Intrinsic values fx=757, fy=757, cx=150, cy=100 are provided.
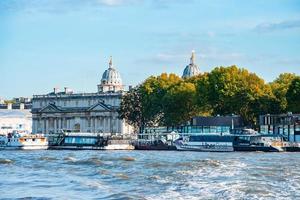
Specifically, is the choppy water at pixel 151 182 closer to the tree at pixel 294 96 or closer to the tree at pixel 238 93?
the tree at pixel 294 96

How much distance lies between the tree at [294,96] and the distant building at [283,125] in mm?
3922

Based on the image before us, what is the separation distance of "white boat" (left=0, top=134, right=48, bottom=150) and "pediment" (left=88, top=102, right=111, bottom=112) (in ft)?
A: 220

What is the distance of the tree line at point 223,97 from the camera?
128000 mm

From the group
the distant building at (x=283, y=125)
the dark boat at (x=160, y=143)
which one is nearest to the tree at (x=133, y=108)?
the dark boat at (x=160, y=143)

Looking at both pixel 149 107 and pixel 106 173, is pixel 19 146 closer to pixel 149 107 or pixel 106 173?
pixel 149 107

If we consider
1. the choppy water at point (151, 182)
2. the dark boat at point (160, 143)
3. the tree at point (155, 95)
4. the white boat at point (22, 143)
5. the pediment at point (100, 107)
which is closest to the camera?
the choppy water at point (151, 182)

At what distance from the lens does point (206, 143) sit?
112125 mm

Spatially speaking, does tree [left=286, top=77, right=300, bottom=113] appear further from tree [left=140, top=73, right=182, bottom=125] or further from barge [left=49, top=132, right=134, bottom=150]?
tree [left=140, top=73, right=182, bottom=125]

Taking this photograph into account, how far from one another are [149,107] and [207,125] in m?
26.8

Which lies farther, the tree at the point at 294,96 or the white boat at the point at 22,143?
the white boat at the point at 22,143

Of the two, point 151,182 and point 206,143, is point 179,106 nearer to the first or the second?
point 206,143

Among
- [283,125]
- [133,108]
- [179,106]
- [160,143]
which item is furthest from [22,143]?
[283,125]

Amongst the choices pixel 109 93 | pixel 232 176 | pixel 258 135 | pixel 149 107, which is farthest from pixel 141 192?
pixel 109 93

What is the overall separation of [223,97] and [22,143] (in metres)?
34.8
